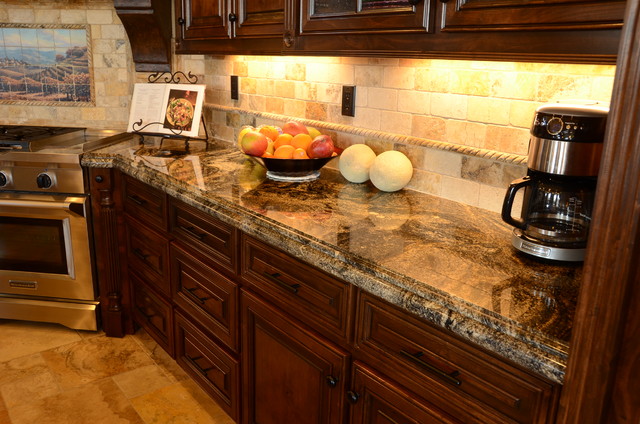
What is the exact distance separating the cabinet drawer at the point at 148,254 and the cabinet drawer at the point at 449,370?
117 centimetres

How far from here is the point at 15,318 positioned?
283 centimetres

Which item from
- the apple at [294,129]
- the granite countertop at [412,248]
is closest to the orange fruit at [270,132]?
the apple at [294,129]

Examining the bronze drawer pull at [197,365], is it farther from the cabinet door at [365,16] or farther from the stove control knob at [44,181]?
the cabinet door at [365,16]

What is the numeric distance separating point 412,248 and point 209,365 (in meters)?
1.07

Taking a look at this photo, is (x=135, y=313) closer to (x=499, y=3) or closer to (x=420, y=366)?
(x=420, y=366)

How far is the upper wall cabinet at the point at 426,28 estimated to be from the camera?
108cm

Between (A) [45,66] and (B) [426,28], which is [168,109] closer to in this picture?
(A) [45,66]

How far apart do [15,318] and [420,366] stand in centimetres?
243

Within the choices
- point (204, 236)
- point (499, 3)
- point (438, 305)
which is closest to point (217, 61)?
point (204, 236)

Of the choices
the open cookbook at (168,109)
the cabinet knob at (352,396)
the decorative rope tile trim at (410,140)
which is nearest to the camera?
the cabinet knob at (352,396)

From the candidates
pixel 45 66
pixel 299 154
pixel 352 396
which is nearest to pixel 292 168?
pixel 299 154

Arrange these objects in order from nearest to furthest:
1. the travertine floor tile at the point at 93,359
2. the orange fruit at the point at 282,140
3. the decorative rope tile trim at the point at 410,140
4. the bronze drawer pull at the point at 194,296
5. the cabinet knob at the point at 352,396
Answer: the cabinet knob at the point at 352,396 < the decorative rope tile trim at the point at 410,140 < the bronze drawer pull at the point at 194,296 < the orange fruit at the point at 282,140 < the travertine floor tile at the point at 93,359

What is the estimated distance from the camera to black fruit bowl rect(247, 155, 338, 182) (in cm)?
203

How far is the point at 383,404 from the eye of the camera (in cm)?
130
